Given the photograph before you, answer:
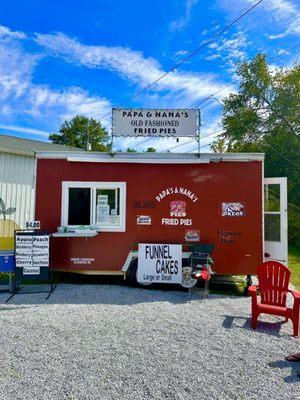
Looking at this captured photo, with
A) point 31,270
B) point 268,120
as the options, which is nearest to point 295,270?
point 31,270

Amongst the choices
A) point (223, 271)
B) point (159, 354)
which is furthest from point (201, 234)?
point (159, 354)

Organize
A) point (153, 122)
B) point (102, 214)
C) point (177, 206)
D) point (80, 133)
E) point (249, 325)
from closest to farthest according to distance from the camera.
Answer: point (249, 325) < point (177, 206) < point (102, 214) < point (153, 122) < point (80, 133)

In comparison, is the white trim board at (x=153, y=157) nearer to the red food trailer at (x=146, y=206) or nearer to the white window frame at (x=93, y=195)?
the red food trailer at (x=146, y=206)

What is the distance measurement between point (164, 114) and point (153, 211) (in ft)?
7.97

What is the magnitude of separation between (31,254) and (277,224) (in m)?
5.39

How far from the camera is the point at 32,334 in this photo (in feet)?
14.5

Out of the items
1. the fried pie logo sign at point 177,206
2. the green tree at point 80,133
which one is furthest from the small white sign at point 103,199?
the green tree at point 80,133

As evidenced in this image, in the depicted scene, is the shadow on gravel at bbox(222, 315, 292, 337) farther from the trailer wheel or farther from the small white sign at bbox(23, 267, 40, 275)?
the small white sign at bbox(23, 267, 40, 275)

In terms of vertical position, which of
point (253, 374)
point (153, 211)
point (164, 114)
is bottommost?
point (253, 374)

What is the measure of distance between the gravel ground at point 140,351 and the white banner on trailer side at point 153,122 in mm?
4025

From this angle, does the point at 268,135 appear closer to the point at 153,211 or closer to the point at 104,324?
the point at 153,211

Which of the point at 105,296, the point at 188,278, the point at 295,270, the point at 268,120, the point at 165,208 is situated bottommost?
the point at 295,270

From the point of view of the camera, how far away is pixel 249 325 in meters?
5.10

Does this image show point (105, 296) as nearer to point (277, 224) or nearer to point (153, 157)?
point (153, 157)
